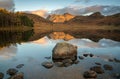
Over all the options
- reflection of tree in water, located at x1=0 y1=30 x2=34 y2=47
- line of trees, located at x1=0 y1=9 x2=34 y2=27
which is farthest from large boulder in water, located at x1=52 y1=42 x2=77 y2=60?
line of trees, located at x1=0 y1=9 x2=34 y2=27

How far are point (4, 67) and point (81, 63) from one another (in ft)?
31.7

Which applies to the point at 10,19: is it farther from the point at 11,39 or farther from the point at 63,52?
the point at 63,52

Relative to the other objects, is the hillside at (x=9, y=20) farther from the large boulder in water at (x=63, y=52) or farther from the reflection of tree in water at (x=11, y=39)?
the large boulder in water at (x=63, y=52)

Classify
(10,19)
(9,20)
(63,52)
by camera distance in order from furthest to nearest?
(9,20)
(10,19)
(63,52)

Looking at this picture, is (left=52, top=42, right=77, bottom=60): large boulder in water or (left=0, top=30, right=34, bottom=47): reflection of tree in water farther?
(left=0, top=30, right=34, bottom=47): reflection of tree in water

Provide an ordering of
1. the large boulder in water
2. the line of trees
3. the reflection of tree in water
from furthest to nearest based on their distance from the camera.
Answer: the line of trees, the reflection of tree in water, the large boulder in water

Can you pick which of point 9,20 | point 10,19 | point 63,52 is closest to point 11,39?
point 63,52

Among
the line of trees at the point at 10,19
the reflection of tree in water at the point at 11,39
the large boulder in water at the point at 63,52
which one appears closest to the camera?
the large boulder in water at the point at 63,52

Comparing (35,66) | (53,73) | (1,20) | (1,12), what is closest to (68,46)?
(35,66)

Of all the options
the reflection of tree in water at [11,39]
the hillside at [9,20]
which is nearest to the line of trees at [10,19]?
the hillside at [9,20]

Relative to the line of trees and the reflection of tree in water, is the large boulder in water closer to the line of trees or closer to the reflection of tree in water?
the reflection of tree in water

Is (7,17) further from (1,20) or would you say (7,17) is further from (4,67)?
(4,67)

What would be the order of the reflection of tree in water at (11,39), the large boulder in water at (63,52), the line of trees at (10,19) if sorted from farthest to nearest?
1. the line of trees at (10,19)
2. the reflection of tree in water at (11,39)
3. the large boulder in water at (63,52)

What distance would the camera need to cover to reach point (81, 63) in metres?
28.2
